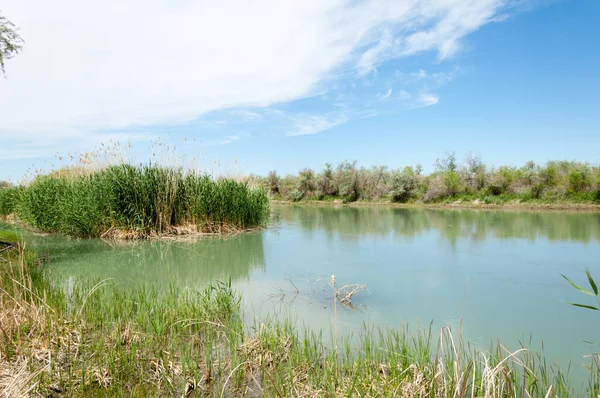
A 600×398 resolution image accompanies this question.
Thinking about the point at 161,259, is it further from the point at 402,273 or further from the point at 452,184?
the point at 452,184

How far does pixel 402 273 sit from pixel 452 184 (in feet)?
74.4

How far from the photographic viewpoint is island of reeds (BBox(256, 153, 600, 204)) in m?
22.7

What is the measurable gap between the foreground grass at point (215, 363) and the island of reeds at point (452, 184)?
17.0 metres

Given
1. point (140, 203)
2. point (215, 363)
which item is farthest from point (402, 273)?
point (140, 203)

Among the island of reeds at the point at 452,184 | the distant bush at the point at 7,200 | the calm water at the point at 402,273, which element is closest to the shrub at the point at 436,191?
the island of reeds at the point at 452,184

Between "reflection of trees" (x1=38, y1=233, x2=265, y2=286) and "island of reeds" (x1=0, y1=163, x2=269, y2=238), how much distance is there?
0.75 metres

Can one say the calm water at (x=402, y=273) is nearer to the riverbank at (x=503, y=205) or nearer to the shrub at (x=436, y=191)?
the riverbank at (x=503, y=205)

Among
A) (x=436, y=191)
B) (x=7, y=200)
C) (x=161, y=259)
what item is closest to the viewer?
(x=161, y=259)

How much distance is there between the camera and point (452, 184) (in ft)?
86.8

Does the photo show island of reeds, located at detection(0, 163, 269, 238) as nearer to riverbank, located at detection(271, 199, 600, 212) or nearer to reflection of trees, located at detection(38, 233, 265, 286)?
reflection of trees, located at detection(38, 233, 265, 286)

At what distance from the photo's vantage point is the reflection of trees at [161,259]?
5.71 meters

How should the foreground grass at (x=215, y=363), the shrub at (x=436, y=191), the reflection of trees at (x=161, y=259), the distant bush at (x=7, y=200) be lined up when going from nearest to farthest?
the foreground grass at (x=215, y=363)
the reflection of trees at (x=161, y=259)
the distant bush at (x=7, y=200)
the shrub at (x=436, y=191)

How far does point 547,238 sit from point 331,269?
701 centimetres

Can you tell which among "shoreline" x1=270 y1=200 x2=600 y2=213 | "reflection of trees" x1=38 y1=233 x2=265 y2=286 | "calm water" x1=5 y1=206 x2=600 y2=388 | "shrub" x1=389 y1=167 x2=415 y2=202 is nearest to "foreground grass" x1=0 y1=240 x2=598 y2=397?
"calm water" x1=5 y1=206 x2=600 y2=388
